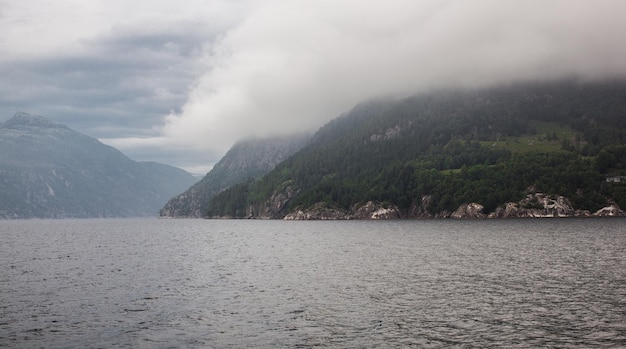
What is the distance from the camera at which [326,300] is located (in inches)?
2518

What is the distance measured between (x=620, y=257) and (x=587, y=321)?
5827 cm

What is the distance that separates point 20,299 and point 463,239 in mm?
121277

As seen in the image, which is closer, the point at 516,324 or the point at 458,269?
the point at 516,324

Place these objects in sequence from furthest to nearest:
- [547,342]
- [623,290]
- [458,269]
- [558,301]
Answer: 1. [458,269]
2. [623,290]
3. [558,301]
4. [547,342]

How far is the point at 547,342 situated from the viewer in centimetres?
4300

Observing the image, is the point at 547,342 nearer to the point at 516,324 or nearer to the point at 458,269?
the point at 516,324

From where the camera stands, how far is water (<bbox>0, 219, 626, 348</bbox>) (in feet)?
151

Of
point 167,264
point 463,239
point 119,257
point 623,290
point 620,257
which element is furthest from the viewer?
point 463,239

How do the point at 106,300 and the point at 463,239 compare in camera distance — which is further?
the point at 463,239

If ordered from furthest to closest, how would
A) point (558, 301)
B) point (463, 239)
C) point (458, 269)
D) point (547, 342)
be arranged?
1. point (463, 239)
2. point (458, 269)
3. point (558, 301)
4. point (547, 342)

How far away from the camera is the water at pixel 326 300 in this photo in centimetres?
4588

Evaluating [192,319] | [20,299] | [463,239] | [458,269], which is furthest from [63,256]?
[463,239]

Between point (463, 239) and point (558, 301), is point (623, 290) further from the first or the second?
point (463, 239)

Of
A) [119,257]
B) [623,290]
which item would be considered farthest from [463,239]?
[119,257]
